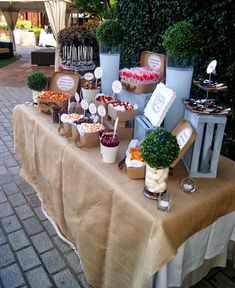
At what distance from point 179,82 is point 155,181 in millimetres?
701

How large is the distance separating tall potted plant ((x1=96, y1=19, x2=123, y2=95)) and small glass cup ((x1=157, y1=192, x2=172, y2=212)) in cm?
124

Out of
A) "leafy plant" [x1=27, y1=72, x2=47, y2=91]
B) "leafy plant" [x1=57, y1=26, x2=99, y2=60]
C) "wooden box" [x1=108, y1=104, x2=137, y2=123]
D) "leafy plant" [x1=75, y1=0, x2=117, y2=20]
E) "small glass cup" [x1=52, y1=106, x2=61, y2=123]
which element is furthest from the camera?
"leafy plant" [x1=75, y1=0, x2=117, y2=20]

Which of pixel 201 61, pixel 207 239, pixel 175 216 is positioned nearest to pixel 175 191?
pixel 175 216

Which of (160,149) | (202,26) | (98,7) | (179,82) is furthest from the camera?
(98,7)

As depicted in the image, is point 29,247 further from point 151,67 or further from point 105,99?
point 151,67

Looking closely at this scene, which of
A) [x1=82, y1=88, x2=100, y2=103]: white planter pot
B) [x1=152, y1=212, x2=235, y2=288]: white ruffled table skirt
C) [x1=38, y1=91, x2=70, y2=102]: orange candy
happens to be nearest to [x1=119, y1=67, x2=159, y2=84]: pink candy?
[x1=82, y1=88, x2=100, y2=103]: white planter pot

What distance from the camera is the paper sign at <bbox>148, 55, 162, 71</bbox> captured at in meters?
2.10

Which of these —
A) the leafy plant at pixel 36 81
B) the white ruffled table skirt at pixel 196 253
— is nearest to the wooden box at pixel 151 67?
the leafy plant at pixel 36 81

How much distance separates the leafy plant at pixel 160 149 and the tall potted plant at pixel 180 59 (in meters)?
0.55

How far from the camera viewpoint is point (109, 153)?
158cm

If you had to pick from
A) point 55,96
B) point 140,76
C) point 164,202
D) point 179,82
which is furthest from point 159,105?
point 55,96

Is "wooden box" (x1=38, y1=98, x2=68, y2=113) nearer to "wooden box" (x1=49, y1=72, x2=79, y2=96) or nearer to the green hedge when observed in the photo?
"wooden box" (x1=49, y1=72, x2=79, y2=96)

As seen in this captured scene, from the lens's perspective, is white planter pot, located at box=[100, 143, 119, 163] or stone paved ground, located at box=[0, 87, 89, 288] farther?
stone paved ground, located at box=[0, 87, 89, 288]

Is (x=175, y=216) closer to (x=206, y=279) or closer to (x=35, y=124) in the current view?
(x=206, y=279)
